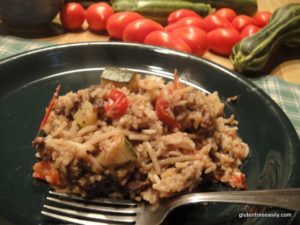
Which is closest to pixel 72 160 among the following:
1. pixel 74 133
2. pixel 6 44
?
pixel 74 133

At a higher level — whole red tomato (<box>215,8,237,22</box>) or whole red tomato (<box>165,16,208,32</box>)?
whole red tomato (<box>215,8,237,22</box>)

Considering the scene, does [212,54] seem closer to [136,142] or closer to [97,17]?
[97,17]

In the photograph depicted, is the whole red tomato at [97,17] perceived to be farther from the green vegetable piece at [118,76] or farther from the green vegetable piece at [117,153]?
the green vegetable piece at [117,153]

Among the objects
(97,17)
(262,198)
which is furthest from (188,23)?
(262,198)

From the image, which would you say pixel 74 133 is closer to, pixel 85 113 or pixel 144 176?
pixel 85 113

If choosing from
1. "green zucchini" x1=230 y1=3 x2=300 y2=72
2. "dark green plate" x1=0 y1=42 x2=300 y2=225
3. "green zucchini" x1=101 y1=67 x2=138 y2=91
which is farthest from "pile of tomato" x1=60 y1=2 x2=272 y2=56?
"green zucchini" x1=101 y1=67 x2=138 y2=91

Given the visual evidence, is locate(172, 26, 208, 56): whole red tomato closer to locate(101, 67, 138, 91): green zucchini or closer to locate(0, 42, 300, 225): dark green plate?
locate(0, 42, 300, 225): dark green plate
